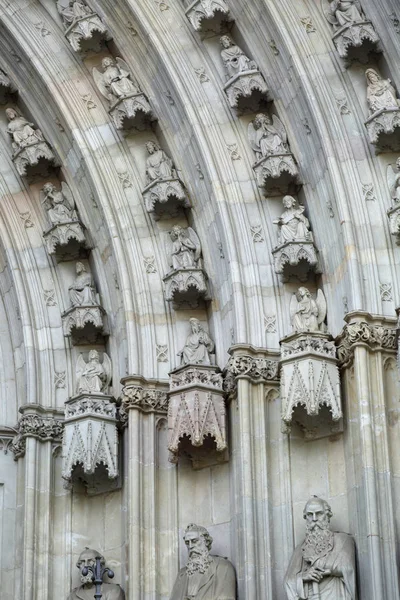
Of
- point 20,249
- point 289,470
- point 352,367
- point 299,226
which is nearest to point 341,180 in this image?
point 299,226

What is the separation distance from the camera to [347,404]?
16.3 meters

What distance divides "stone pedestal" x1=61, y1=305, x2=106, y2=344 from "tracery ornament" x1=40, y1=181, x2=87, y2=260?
787mm

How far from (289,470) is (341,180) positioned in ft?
10.3

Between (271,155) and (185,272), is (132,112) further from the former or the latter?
(185,272)

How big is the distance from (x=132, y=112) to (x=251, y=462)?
4557mm

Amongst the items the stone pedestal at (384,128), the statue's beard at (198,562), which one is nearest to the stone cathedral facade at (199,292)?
the stone pedestal at (384,128)

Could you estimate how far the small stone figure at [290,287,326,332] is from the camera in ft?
55.3

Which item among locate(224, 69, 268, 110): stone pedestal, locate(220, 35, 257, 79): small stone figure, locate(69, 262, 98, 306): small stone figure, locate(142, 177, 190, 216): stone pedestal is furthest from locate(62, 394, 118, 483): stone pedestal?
locate(220, 35, 257, 79): small stone figure

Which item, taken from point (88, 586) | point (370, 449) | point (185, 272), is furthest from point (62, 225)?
point (370, 449)

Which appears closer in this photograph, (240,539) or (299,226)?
(240,539)

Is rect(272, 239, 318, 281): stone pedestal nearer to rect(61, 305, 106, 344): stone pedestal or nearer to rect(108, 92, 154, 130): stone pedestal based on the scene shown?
rect(61, 305, 106, 344): stone pedestal

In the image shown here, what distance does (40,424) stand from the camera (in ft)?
59.4

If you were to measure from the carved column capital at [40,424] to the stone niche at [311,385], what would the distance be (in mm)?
2993

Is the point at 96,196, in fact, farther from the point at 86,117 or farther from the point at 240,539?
the point at 240,539
